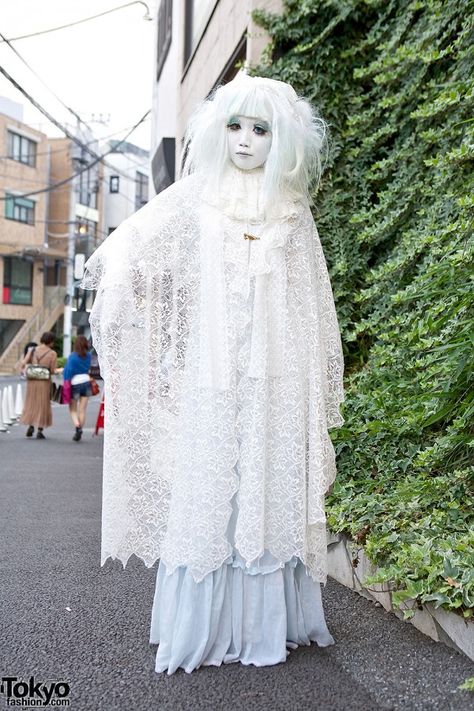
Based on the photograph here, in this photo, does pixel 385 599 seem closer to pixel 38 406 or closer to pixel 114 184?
pixel 38 406

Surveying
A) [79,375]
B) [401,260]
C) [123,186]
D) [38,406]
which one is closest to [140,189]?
[123,186]

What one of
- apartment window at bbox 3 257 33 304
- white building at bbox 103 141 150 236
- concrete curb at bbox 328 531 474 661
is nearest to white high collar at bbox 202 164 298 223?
concrete curb at bbox 328 531 474 661

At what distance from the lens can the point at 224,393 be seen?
2.68 m

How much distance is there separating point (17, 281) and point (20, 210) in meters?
3.26

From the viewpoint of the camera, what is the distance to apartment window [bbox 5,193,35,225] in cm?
3275

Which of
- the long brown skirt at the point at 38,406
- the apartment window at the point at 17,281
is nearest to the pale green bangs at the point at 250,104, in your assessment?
the long brown skirt at the point at 38,406

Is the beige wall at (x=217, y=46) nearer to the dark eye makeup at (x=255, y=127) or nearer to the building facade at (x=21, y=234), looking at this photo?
the dark eye makeup at (x=255, y=127)

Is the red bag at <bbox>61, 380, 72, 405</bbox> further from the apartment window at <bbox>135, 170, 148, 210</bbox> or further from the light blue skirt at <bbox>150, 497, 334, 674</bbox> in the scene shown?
the apartment window at <bbox>135, 170, 148, 210</bbox>

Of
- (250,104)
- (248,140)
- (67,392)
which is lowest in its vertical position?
(67,392)

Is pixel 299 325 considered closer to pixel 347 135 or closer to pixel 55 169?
pixel 347 135

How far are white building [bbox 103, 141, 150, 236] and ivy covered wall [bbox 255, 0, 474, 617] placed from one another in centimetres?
3664

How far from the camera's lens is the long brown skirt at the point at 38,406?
1104 cm

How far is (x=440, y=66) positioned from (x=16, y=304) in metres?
31.0

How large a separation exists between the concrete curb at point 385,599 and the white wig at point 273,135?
5.52 feet
